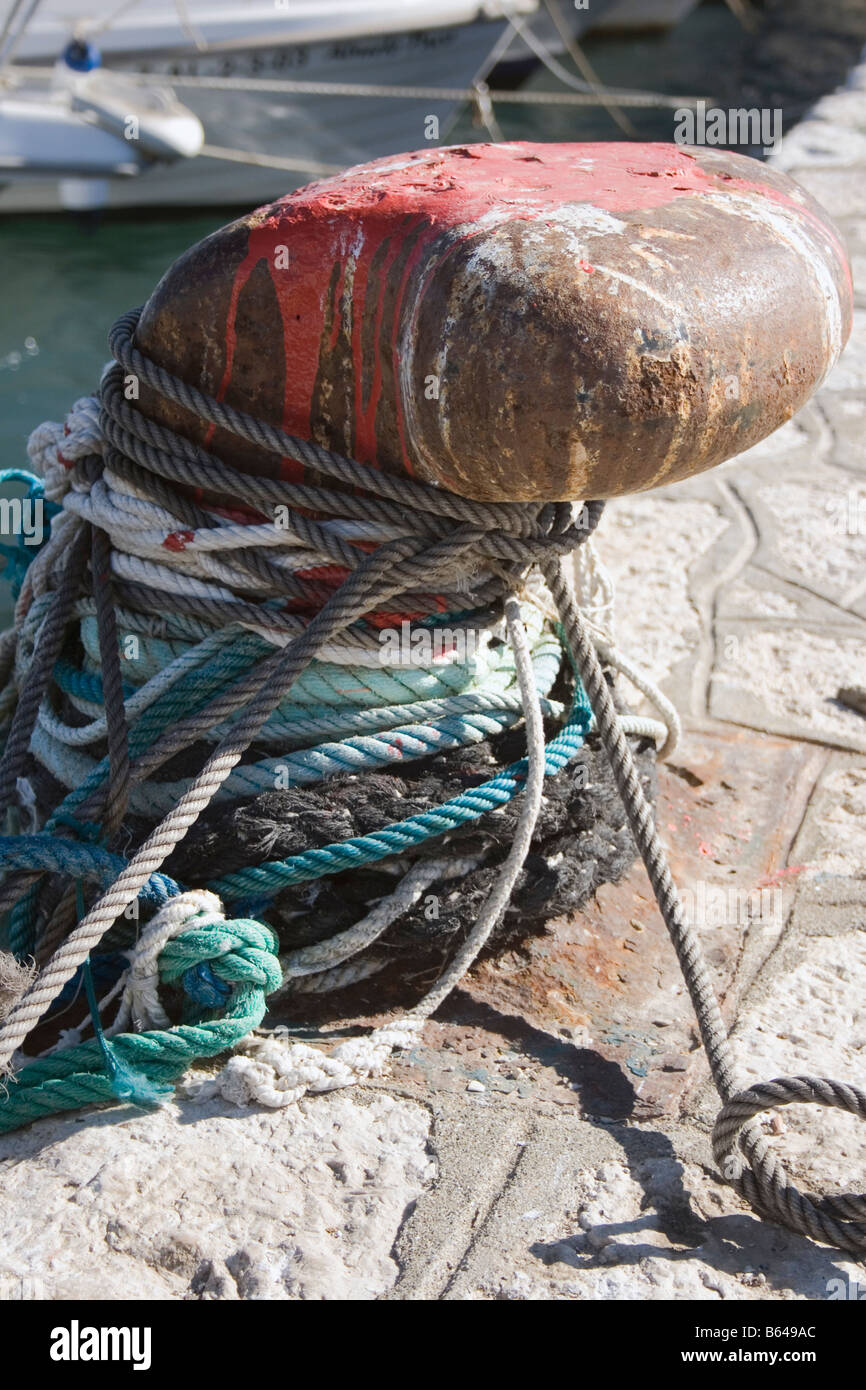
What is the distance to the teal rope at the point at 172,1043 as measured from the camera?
1764 mm

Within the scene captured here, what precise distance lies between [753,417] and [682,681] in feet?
3.60

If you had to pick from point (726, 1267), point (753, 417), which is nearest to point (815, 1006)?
point (726, 1267)

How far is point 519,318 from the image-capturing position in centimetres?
159

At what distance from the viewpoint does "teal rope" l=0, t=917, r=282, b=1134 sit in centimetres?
176
